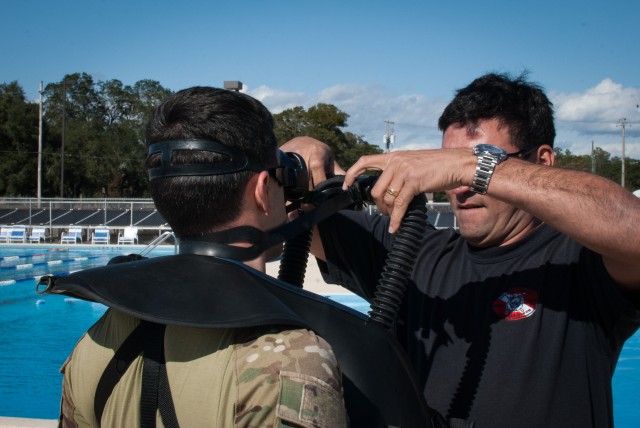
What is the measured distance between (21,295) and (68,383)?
592 inches

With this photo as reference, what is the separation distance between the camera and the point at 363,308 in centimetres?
1170

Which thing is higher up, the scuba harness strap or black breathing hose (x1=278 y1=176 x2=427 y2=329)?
black breathing hose (x1=278 y1=176 x2=427 y2=329)

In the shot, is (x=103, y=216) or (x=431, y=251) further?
(x=103, y=216)

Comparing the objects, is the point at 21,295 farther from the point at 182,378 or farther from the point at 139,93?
the point at 139,93

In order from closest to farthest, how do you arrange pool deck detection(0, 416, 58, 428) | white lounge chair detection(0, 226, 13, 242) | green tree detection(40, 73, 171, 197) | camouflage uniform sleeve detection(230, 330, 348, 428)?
camouflage uniform sleeve detection(230, 330, 348, 428) < pool deck detection(0, 416, 58, 428) < white lounge chair detection(0, 226, 13, 242) < green tree detection(40, 73, 171, 197)

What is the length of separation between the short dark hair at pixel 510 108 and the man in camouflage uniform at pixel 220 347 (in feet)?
4.12

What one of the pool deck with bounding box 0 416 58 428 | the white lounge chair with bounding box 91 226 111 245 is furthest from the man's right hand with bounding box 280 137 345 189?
the white lounge chair with bounding box 91 226 111 245

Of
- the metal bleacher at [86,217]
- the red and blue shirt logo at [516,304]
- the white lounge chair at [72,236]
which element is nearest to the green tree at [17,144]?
the metal bleacher at [86,217]

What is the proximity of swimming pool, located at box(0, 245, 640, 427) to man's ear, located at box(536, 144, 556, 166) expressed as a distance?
22.1 ft

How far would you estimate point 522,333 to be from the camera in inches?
84.9

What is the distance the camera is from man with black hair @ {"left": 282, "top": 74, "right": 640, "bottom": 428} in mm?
1706

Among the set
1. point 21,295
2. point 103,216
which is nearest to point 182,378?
point 21,295

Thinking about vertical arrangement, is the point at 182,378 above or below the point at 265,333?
below

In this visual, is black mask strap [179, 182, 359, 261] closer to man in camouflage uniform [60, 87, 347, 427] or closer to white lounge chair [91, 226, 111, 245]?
man in camouflage uniform [60, 87, 347, 427]
